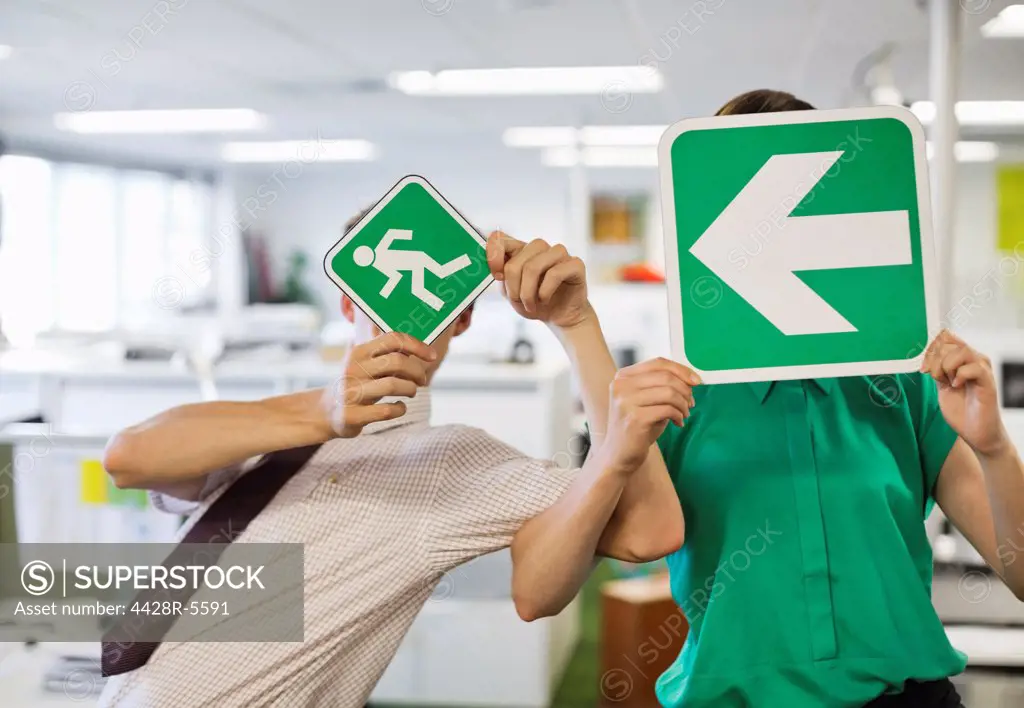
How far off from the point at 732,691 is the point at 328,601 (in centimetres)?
51

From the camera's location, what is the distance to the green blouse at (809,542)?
3.84ft

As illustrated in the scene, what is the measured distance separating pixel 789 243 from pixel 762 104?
0.21 m

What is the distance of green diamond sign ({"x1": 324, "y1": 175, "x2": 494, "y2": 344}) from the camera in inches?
45.9

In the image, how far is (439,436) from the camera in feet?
4.17

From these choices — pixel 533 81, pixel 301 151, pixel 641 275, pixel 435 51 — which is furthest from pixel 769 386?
pixel 301 151

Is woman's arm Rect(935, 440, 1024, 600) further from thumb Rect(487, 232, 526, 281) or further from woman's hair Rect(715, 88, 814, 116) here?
thumb Rect(487, 232, 526, 281)

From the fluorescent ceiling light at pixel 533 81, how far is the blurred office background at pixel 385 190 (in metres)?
0.04

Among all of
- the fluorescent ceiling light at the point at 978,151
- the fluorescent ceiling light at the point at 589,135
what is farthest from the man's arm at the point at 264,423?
the fluorescent ceiling light at the point at 978,151

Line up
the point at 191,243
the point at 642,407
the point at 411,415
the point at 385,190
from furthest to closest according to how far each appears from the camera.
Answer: the point at 191,243 → the point at 385,190 → the point at 411,415 → the point at 642,407

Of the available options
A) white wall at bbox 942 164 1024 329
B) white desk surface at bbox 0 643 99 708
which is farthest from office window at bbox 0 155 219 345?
white wall at bbox 942 164 1024 329

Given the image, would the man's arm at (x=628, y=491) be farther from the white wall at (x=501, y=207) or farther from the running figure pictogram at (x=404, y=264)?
the white wall at (x=501, y=207)

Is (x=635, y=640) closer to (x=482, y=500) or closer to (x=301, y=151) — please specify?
(x=482, y=500)

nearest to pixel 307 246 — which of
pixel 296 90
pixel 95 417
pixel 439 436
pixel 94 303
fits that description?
pixel 94 303

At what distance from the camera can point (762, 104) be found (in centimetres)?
126
